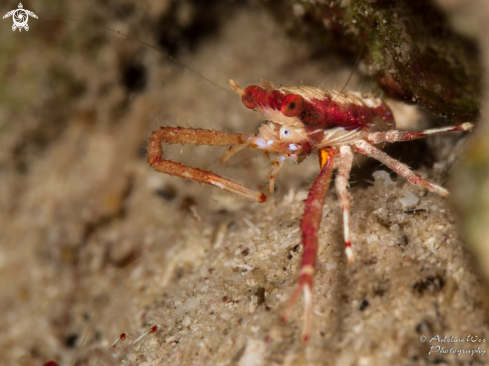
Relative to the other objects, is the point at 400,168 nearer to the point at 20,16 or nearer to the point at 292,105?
the point at 292,105

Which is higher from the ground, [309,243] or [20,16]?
[20,16]

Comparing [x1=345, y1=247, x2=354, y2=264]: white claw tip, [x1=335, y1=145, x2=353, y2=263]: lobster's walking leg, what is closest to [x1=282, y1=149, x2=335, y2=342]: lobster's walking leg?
[x1=335, y1=145, x2=353, y2=263]: lobster's walking leg

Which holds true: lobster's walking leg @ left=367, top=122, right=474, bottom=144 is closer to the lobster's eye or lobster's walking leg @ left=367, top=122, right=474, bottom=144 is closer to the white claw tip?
the lobster's eye

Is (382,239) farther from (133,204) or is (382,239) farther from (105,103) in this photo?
(105,103)

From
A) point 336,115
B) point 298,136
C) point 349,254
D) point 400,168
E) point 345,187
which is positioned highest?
point 336,115

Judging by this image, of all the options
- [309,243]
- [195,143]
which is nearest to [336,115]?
[195,143]

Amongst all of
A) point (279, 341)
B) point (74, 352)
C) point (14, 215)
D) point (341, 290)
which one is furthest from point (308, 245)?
point (14, 215)

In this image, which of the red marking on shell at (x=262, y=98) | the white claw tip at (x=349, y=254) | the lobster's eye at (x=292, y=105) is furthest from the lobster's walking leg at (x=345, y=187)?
the red marking on shell at (x=262, y=98)

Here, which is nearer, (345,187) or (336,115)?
(345,187)
